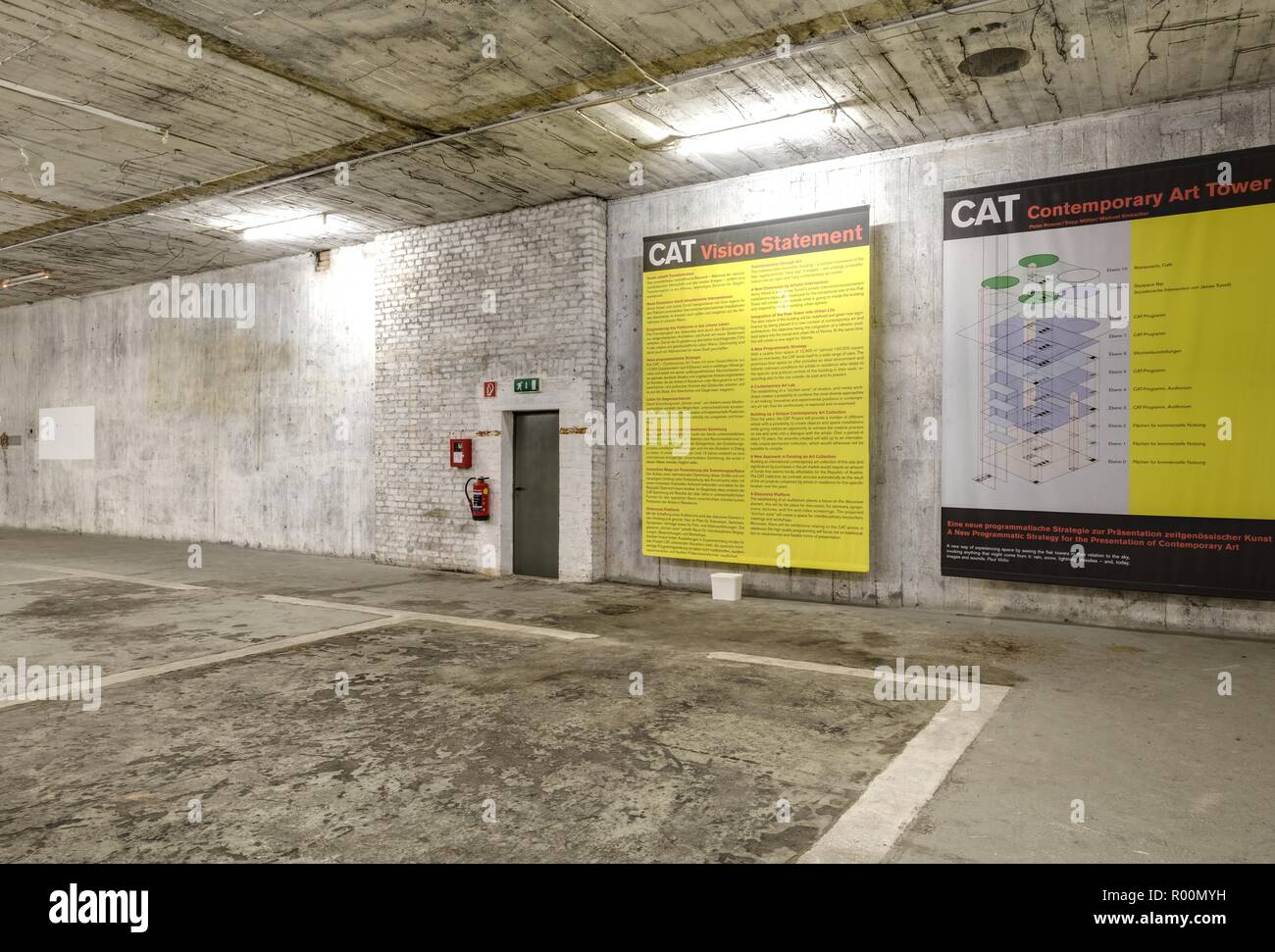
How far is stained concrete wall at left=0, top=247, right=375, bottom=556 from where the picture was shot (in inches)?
414

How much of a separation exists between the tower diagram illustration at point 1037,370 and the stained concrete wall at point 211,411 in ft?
24.1

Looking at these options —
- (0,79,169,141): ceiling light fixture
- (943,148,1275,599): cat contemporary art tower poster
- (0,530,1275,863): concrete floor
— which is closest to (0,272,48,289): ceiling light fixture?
(0,79,169,141): ceiling light fixture

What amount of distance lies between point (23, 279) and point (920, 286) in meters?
13.3

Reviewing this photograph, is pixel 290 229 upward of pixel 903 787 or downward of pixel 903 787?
upward

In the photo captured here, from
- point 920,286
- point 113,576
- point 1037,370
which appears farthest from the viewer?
point 113,576

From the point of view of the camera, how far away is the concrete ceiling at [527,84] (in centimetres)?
491

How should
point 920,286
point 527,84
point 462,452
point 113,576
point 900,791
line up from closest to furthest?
point 900,791 < point 527,84 < point 920,286 < point 113,576 < point 462,452

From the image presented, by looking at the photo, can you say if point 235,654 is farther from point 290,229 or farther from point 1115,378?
point 1115,378

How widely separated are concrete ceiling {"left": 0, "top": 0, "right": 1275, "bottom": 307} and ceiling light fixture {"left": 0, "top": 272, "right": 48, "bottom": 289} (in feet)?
14.4

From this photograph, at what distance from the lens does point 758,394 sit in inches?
293

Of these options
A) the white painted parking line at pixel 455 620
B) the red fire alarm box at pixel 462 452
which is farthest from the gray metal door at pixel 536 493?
the white painted parking line at pixel 455 620

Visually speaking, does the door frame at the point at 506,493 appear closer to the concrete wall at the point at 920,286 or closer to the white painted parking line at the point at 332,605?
the concrete wall at the point at 920,286

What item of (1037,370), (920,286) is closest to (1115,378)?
(1037,370)

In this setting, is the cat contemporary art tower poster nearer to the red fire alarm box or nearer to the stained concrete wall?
the red fire alarm box
